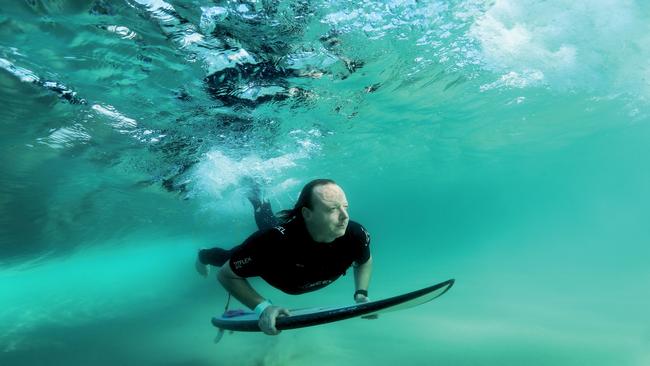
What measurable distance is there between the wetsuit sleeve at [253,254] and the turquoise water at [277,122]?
488 centimetres

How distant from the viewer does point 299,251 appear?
422cm

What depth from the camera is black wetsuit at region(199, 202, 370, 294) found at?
4.16 meters

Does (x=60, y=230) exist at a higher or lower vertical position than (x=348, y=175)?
lower

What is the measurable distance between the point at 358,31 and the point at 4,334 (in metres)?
24.5

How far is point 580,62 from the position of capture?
1606cm

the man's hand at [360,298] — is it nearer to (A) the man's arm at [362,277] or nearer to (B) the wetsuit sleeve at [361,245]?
(A) the man's arm at [362,277]

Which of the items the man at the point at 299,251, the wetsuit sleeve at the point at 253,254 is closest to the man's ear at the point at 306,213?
the man at the point at 299,251

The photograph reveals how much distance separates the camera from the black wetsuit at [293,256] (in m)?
4.16

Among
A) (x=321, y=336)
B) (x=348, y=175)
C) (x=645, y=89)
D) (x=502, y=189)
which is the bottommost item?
(x=321, y=336)

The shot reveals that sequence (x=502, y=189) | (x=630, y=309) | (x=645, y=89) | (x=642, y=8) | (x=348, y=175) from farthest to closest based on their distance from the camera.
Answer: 1. (x=502, y=189)
2. (x=348, y=175)
3. (x=645, y=89)
4. (x=630, y=309)
5. (x=642, y=8)

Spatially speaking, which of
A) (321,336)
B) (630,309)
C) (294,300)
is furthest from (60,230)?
(630,309)

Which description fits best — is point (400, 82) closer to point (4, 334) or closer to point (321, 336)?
point (321, 336)

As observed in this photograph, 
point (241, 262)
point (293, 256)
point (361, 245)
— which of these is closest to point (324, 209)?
point (293, 256)

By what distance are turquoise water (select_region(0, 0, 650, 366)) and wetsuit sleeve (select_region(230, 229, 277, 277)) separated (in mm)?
4879
